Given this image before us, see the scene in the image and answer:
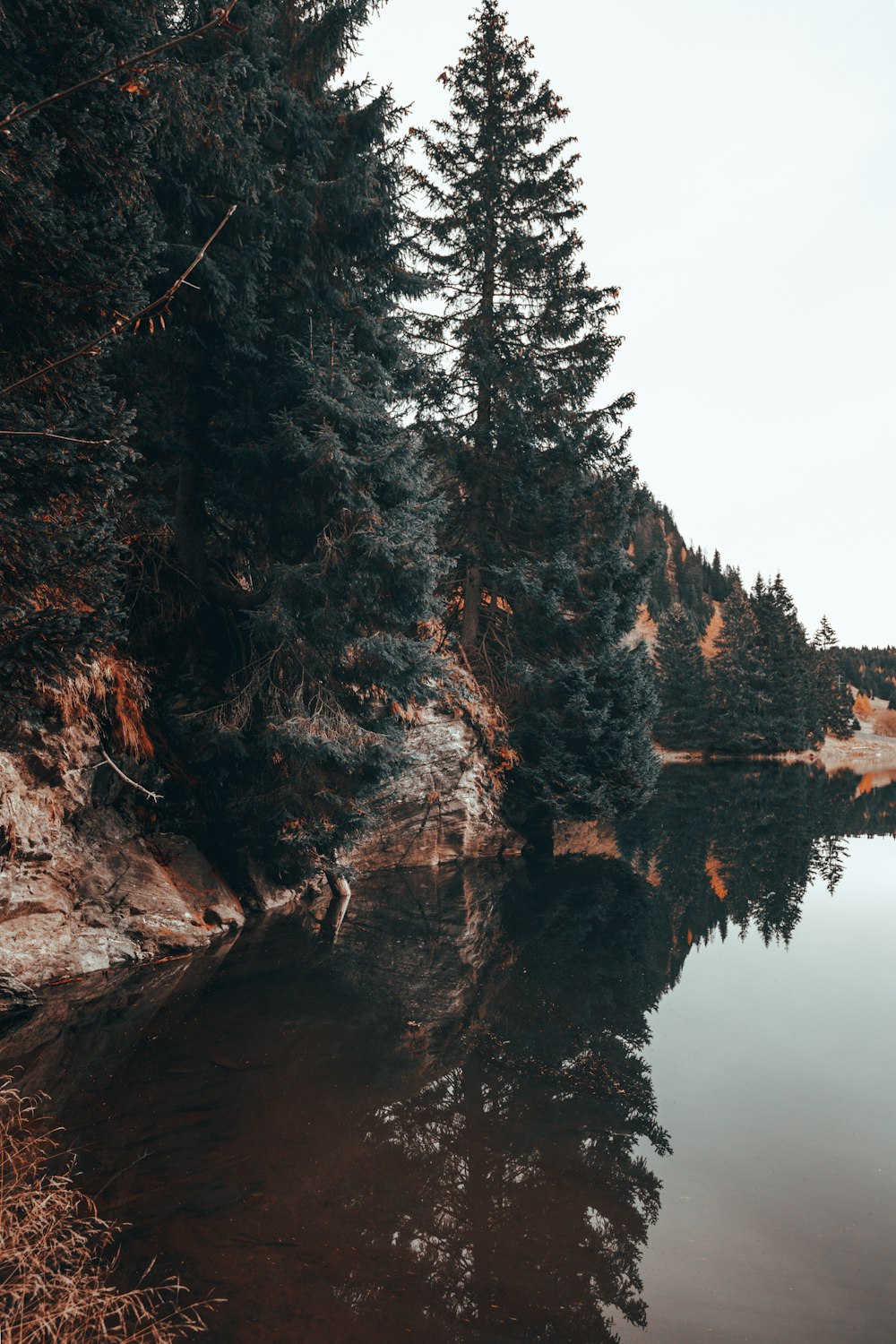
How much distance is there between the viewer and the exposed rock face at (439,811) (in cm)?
1439

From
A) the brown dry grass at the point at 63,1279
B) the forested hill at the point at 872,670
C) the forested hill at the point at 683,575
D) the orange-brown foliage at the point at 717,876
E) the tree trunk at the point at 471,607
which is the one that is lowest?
the orange-brown foliage at the point at 717,876

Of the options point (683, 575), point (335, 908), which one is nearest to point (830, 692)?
point (683, 575)

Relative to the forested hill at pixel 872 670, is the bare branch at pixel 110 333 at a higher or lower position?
lower

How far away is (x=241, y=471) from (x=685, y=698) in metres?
45.6

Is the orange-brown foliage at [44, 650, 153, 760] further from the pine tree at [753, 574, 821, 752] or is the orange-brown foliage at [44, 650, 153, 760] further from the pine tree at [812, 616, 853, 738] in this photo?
the pine tree at [812, 616, 853, 738]

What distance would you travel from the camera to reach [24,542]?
5957 mm

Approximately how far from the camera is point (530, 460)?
54.4ft

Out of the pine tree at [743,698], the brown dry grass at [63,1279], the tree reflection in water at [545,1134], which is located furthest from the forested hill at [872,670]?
the brown dry grass at [63,1279]

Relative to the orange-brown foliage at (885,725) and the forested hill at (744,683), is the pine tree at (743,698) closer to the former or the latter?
the forested hill at (744,683)

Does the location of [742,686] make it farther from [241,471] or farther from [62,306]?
[62,306]

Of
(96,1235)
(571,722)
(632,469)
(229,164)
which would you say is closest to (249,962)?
(96,1235)

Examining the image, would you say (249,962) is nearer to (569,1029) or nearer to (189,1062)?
(189,1062)

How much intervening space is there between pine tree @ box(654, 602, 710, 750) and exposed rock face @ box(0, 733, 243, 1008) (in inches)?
1774

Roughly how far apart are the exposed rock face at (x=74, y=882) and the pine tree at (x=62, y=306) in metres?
1.91
